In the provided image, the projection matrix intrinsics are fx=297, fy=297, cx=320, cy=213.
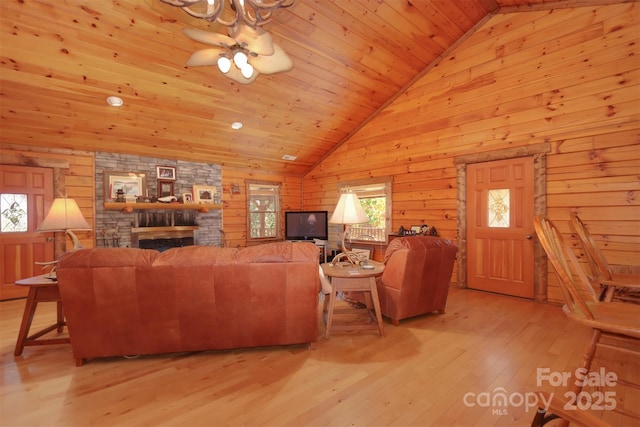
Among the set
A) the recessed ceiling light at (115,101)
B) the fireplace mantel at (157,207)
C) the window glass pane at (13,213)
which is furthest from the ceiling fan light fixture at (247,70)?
the window glass pane at (13,213)

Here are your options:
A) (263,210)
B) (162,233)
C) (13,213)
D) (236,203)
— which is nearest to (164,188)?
(162,233)

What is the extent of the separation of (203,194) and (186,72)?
2.72 metres

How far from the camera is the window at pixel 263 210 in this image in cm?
702

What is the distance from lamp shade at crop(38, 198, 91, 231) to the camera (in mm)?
2594

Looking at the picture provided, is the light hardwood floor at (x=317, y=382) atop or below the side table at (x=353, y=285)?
below

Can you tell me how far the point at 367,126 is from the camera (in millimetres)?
6266

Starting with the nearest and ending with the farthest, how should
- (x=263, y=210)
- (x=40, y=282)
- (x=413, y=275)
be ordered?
(x=40, y=282), (x=413, y=275), (x=263, y=210)

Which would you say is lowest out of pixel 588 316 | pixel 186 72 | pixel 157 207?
pixel 588 316

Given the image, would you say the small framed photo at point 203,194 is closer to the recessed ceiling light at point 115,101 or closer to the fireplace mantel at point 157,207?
the fireplace mantel at point 157,207

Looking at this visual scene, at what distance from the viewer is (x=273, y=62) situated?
2.89 meters

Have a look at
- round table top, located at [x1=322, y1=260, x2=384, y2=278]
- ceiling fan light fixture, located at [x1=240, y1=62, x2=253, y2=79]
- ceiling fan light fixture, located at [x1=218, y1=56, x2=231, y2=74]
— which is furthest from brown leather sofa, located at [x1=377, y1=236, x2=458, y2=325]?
ceiling fan light fixture, located at [x1=218, y1=56, x2=231, y2=74]

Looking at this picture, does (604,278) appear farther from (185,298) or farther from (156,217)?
(156,217)

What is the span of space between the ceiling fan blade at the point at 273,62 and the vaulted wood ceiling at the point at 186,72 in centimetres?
51

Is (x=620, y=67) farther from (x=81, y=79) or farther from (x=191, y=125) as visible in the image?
(x=81, y=79)
